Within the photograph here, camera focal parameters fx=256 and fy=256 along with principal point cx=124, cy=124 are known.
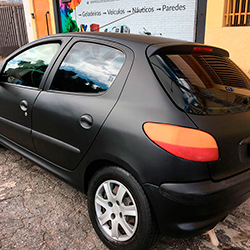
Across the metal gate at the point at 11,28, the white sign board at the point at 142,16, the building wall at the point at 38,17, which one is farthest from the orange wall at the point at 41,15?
the metal gate at the point at 11,28

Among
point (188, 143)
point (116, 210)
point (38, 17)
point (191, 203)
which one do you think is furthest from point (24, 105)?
point (38, 17)

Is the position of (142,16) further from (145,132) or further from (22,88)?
(145,132)

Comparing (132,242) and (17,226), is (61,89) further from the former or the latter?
(132,242)

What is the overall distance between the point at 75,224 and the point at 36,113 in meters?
1.08

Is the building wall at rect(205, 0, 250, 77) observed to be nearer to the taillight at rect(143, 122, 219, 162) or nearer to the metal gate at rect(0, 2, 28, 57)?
the taillight at rect(143, 122, 219, 162)

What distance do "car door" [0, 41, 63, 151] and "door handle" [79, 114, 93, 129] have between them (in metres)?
0.76

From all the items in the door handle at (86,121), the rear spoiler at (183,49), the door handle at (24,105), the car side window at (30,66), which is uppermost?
the rear spoiler at (183,49)

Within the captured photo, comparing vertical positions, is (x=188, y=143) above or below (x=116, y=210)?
above

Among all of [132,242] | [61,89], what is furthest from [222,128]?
[61,89]

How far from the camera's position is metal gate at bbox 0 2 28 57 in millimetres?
12742

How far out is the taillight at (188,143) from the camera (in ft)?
4.96

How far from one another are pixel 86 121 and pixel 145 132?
54cm

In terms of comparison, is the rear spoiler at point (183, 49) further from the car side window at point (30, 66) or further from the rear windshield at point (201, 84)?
the car side window at point (30, 66)

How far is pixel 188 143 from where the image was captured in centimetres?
151
